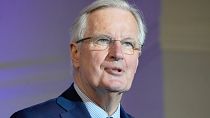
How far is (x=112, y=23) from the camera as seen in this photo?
128 centimetres

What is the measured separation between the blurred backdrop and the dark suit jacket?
1182 mm

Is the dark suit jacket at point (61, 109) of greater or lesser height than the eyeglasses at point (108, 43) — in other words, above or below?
below

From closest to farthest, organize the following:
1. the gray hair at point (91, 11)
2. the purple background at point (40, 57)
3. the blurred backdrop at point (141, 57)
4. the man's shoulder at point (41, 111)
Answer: the man's shoulder at point (41, 111)
the gray hair at point (91, 11)
the blurred backdrop at point (141, 57)
the purple background at point (40, 57)

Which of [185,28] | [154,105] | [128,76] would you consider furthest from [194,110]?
[128,76]

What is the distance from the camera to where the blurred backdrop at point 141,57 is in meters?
2.43

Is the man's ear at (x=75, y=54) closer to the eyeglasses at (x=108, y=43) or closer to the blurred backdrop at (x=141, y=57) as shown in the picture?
the eyeglasses at (x=108, y=43)

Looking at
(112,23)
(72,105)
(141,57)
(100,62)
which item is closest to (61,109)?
(72,105)

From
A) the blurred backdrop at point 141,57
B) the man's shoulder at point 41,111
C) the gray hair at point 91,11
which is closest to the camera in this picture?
the man's shoulder at point 41,111

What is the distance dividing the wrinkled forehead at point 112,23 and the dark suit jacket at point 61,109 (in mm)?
184

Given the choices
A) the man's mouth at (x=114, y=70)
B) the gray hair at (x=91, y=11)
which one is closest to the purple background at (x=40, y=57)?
the gray hair at (x=91, y=11)

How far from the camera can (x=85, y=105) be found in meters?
1.28

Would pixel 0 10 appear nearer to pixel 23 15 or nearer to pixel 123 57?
pixel 23 15

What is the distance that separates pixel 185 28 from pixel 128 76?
122 cm

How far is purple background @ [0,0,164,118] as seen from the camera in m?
2.69
